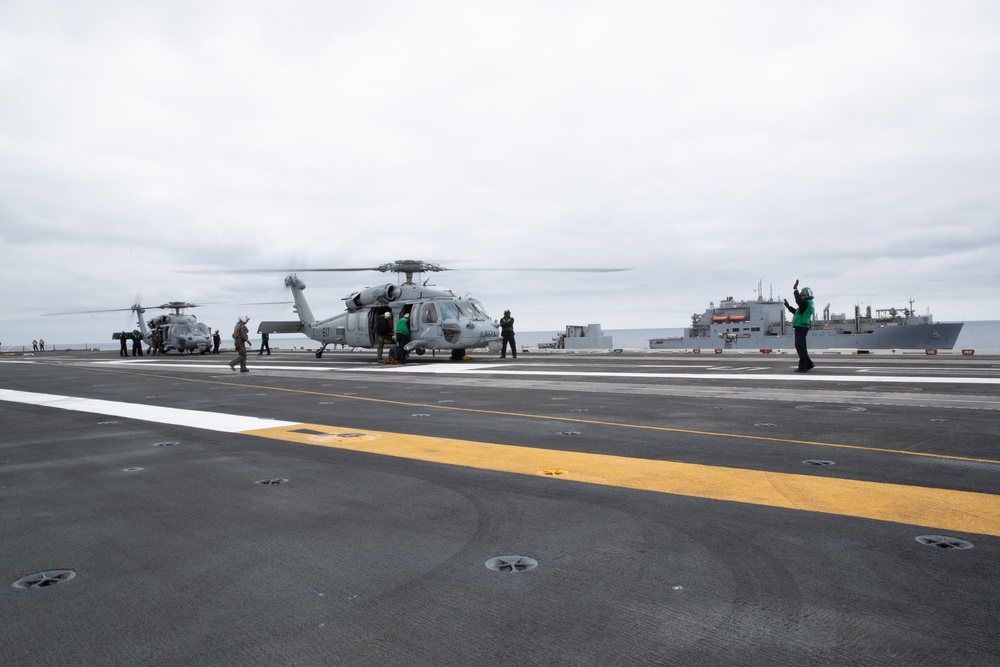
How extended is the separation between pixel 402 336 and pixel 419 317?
36.4 inches

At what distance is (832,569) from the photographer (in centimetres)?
289

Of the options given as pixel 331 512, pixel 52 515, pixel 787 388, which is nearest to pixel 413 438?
pixel 331 512

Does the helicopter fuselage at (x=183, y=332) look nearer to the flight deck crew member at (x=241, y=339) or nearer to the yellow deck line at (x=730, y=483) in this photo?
the flight deck crew member at (x=241, y=339)

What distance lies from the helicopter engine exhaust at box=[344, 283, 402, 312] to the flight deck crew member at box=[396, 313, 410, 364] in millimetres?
1252

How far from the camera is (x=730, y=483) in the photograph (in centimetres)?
457

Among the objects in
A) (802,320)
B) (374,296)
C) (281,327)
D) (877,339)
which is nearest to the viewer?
(802,320)

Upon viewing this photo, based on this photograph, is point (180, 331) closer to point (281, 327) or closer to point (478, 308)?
point (281, 327)

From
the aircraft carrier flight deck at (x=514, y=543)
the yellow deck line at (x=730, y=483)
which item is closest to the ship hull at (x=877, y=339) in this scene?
the aircraft carrier flight deck at (x=514, y=543)

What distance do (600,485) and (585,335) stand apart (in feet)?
157

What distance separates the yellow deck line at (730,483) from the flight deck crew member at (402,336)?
14.5 m

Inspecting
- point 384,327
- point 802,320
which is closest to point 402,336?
point 384,327

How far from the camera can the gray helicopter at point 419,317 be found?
21.0m

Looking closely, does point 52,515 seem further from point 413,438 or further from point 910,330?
point 910,330

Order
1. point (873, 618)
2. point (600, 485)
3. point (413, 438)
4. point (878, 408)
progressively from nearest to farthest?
point (873, 618), point (600, 485), point (413, 438), point (878, 408)
